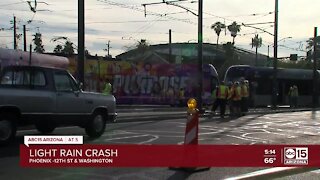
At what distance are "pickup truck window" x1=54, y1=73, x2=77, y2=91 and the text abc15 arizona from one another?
250 inches

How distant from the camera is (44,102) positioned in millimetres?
13031

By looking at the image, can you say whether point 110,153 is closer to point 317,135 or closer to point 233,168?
point 233,168

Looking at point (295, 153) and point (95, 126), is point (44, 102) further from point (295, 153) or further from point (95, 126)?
point (295, 153)

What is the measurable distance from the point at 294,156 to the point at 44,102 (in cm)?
643

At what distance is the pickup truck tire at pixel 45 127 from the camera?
13398mm

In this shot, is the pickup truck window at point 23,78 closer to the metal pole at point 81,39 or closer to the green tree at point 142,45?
the metal pole at point 81,39

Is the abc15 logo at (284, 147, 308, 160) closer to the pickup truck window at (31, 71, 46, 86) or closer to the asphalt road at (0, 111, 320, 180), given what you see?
the asphalt road at (0, 111, 320, 180)

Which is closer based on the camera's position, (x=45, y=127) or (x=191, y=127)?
(x=191, y=127)

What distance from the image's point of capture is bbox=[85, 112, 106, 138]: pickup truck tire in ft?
47.7

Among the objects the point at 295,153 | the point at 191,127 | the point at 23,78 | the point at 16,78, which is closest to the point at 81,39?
the point at 23,78

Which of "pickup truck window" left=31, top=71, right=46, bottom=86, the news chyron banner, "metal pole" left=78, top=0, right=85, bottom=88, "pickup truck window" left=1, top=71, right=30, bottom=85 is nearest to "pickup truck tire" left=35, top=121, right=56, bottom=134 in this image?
"pickup truck window" left=31, top=71, right=46, bottom=86

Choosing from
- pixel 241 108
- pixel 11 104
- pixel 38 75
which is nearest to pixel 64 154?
pixel 11 104

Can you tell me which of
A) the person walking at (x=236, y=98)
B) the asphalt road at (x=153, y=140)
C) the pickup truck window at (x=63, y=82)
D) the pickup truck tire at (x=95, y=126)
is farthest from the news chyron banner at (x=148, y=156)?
the person walking at (x=236, y=98)

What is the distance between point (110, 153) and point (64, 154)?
1.19m
